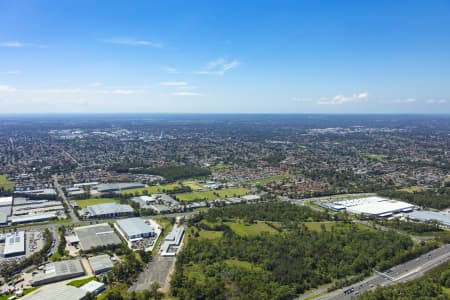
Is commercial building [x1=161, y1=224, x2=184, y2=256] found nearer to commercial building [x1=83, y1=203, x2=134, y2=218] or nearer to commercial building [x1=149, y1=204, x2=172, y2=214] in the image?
commercial building [x1=149, y1=204, x2=172, y2=214]

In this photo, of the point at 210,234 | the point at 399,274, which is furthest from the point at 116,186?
the point at 399,274

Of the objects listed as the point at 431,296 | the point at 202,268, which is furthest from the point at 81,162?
the point at 431,296

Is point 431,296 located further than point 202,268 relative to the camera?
No

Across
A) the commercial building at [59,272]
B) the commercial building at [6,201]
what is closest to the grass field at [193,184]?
the commercial building at [6,201]

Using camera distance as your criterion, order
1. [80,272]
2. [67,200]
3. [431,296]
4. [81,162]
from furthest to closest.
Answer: [81,162], [67,200], [80,272], [431,296]

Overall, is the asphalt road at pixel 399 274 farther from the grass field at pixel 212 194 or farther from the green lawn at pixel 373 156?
the green lawn at pixel 373 156

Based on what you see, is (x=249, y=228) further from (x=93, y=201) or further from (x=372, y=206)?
(x=93, y=201)

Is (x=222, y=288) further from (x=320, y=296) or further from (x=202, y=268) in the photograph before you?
(x=320, y=296)

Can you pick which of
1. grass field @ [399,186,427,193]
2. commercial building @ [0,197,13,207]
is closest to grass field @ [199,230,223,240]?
commercial building @ [0,197,13,207]
